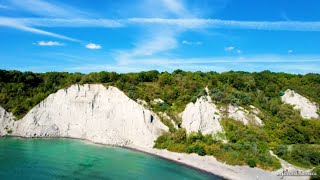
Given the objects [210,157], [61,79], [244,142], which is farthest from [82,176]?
[61,79]

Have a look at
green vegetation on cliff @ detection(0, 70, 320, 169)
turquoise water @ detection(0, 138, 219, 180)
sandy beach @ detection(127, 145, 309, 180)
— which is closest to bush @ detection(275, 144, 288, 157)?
green vegetation on cliff @ detection(0, 70, 320, 169)

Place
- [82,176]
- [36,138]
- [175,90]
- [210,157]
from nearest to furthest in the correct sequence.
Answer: [82,176]
[210,157]
[36,138]
[175,90]

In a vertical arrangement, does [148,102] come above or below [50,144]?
above

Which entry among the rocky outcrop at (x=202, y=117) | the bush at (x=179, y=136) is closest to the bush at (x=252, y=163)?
the rocky outcrop at (x=202, y=117)

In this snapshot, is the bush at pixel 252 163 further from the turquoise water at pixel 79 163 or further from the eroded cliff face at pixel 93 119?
the eroded cliff face at pixel 93 119

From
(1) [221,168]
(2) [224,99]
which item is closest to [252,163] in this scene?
(1) [221,168]

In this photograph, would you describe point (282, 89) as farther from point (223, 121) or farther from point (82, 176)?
point (82, 176)

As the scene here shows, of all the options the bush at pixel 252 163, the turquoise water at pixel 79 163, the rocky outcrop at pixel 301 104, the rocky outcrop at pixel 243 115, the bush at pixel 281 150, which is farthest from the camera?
the rocky outcrop at pixel 301 104
